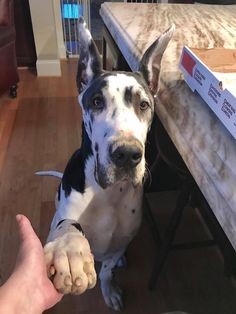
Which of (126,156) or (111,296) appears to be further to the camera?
A: (111,296)

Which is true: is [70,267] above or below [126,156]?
below

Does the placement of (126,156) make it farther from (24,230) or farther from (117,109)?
(24,230)

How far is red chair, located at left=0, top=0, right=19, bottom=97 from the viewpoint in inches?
108

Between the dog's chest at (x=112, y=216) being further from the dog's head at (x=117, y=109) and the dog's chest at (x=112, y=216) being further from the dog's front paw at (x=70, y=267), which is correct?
the dog's front paw at (x=70, y=267)

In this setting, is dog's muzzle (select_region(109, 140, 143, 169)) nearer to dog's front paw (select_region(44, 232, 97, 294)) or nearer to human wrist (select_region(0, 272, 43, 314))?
dog's front paw (select_region(44, 232, 97, 294))

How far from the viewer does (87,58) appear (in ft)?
3.60

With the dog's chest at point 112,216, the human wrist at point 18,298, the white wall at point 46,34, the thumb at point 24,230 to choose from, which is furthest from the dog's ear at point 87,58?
the white wall at point 46,34

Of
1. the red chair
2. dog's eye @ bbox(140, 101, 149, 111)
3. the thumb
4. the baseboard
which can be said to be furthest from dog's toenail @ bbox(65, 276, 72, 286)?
the baseboard

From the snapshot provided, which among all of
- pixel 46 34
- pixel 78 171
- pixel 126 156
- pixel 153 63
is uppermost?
pixel 153 63

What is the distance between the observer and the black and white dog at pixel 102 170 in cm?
82

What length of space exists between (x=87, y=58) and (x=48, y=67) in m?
2.66

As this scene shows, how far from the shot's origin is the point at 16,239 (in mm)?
1776

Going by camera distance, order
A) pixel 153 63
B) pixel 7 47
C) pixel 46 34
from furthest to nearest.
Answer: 1. pixel 46 34
2. pixel 7 47
3. pixel 153 63

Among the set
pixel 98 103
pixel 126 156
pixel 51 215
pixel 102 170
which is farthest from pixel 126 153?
pixel 51 215
